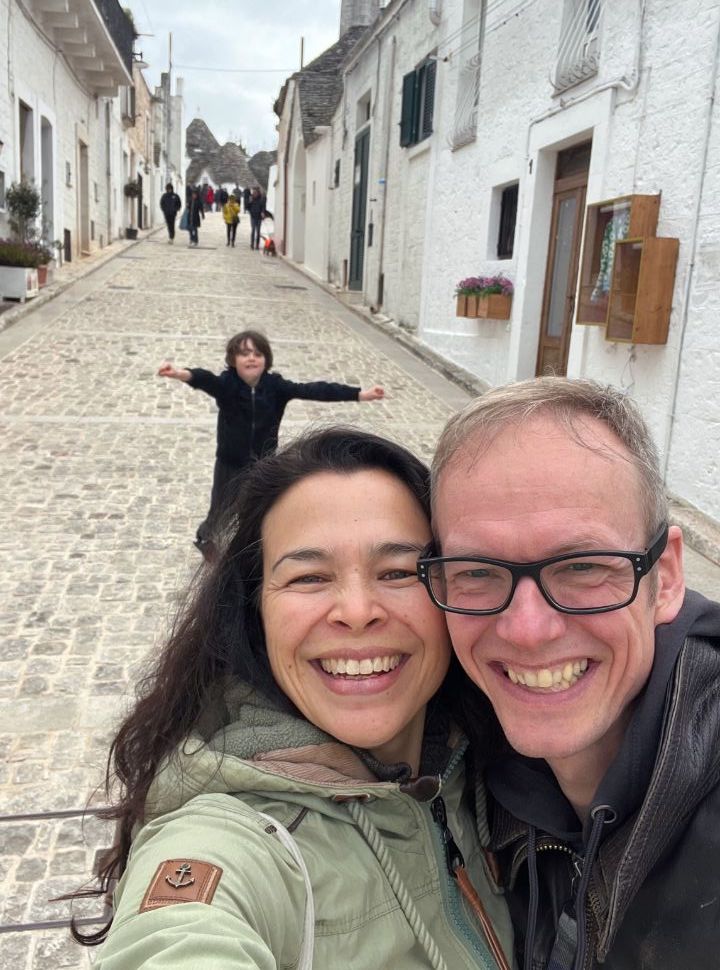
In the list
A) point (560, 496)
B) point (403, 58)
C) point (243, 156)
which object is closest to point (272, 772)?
point (560, 496)

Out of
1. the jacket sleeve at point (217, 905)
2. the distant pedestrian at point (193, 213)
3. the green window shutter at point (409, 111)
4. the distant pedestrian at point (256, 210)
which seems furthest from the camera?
the distant pedestrian at point (256, 210)

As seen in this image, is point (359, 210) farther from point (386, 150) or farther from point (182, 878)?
point (182, 878)

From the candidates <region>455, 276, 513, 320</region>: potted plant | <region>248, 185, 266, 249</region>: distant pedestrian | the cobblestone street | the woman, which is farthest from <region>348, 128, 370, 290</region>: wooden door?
the woman

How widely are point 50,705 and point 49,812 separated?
73 centimetres

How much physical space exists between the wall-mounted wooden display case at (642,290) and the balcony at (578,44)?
2360mm

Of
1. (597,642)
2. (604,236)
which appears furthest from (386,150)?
(597,642)

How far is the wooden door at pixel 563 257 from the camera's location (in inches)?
347

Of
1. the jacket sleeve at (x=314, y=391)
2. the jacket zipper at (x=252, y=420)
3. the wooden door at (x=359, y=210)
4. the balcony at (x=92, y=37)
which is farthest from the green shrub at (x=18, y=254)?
the jacket zipper at (x=252, y=420)

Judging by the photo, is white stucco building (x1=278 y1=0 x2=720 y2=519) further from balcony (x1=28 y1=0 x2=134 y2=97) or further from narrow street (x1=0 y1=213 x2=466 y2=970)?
balcony (x1=28 y1=0 x2=134 y2=97)

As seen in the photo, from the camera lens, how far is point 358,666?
4.43ft

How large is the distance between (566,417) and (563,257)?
8.67m

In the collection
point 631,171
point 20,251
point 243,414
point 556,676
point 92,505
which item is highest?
point 631,171

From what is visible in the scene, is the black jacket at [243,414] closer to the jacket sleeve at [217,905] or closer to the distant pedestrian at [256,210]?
the jacket sleeve at [217,905]

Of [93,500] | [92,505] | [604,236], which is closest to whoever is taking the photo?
[92,505]
